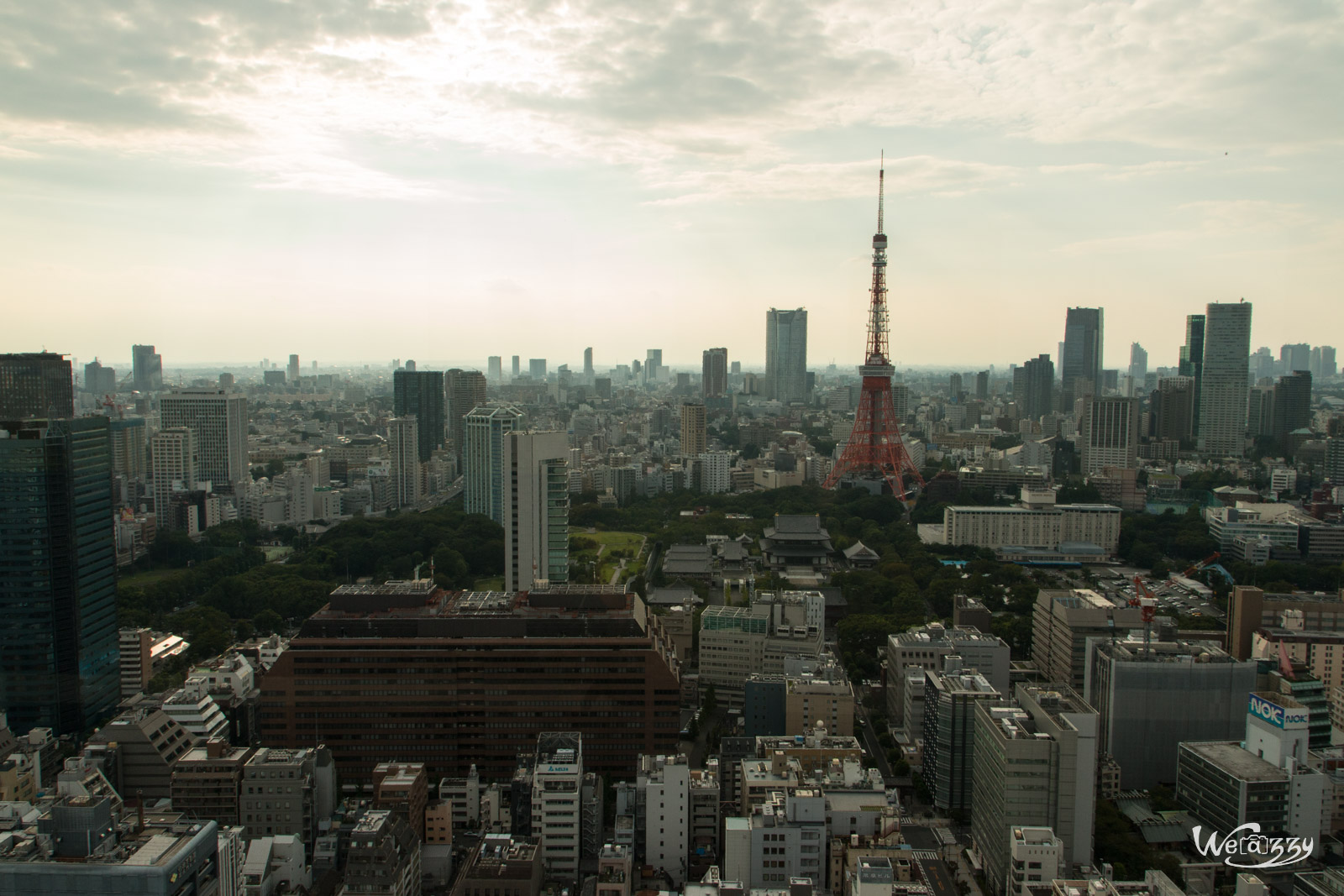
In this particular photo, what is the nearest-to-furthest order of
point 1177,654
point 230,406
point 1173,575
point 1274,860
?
point 1274,860 → point 1177,654 → point 1173,575 → point 230,406

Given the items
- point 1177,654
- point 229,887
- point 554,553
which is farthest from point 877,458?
point 229,887

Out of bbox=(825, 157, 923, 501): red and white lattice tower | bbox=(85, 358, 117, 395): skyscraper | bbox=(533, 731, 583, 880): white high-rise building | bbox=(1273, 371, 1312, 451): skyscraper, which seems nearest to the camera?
bbox=(533, 731, 583, 880): white high-rise building

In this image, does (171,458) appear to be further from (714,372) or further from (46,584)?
(714,372)

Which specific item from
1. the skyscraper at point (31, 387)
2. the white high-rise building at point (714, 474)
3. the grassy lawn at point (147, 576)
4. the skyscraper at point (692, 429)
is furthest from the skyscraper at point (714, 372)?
the skyscraper at point (31, 387)

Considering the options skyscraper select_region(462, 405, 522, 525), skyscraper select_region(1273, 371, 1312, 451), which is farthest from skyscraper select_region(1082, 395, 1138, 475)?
skyscraper select_region(462, 405, 522, 525)

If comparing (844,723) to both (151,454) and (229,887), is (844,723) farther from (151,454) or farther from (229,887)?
(151,454)

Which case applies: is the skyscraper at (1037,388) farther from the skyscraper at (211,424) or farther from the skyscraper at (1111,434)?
the skyscraper at (211,424)

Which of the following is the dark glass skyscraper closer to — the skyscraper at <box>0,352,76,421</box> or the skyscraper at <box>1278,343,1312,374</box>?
the skyscraper at <box>1278,343,1312,374</box>

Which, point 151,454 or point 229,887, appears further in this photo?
point 151,454
